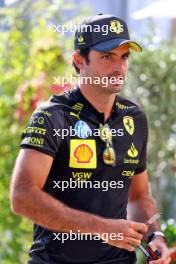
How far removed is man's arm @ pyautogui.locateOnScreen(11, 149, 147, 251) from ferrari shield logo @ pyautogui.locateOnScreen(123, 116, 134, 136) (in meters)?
0.48

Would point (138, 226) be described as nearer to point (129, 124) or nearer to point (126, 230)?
point (126, 230)

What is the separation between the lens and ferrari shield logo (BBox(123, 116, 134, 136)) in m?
3.60

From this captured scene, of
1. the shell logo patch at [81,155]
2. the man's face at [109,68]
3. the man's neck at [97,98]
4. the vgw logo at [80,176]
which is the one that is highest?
the man's face at [109,68]

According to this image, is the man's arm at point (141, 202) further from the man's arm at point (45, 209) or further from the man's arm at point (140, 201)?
the man's arm at point (45, 209)

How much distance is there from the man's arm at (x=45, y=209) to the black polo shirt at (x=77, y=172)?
7cm

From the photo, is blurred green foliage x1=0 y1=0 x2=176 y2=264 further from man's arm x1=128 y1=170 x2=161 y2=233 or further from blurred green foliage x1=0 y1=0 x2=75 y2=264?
man's arm x1=128 y1=170 x2=161 y2=233

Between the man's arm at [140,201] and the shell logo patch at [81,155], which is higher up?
the shell logo patch at [81,155]

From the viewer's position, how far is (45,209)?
3.21m

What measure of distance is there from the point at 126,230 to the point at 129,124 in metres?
0.59

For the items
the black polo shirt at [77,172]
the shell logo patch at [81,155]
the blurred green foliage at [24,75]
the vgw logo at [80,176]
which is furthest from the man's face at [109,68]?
the blurred green foliage at [24,75]

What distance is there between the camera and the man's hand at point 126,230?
10.5 feet

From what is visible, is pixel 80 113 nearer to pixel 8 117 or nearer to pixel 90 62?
pixel 90 62

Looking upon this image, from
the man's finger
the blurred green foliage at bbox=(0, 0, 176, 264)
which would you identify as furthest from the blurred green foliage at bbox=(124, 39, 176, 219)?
the man's finger

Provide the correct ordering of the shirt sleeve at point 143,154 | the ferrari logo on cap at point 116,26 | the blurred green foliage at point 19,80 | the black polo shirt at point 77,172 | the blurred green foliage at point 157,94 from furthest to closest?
the blurred green foliage at point 157,94 < the blurred green foliage at point 19,80 < the shirt sleeve at point 143,154 < the ferrari logo on cap at point 116,26 < the black polo shirt at point 77,172
